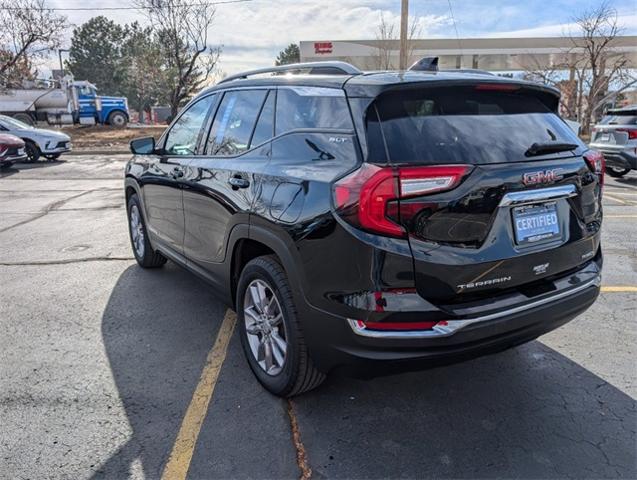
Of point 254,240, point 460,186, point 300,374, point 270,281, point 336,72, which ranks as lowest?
point 300,374

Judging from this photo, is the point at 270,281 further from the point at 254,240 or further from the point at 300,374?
the point at 300,374

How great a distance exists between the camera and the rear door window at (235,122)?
336 cm

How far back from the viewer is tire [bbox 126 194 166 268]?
5.35 meters

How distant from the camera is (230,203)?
10.8ft

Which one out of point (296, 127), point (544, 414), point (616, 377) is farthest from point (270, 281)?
point (616, 377)

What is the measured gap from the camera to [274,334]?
3.03 m

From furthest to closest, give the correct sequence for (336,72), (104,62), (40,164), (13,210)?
(104,62) < (40,164) < (13,210) < (336,72)

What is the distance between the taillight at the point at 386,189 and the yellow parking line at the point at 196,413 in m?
1.44

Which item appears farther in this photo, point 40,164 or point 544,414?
point 40,164

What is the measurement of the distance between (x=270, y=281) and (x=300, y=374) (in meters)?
0.54

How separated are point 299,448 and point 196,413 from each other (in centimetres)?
67

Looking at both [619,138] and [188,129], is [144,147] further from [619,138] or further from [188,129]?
[619,138]

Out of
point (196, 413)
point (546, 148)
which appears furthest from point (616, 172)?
point (196, 413)

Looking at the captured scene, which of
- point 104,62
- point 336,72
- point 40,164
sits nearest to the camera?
point 336,72
